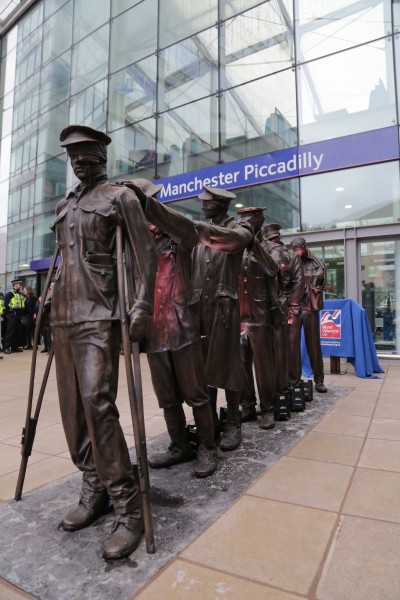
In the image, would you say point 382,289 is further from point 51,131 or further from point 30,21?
point 30,21

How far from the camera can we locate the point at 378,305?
9672 mm

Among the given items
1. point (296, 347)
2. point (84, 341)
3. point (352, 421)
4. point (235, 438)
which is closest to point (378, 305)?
point (296, 347)

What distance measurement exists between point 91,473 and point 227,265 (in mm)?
1931

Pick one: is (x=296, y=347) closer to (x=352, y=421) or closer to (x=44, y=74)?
(x=352, y=421)

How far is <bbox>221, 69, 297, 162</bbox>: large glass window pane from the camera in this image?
11.0 m

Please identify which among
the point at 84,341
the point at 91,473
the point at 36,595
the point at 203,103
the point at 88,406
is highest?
the point at 203,103

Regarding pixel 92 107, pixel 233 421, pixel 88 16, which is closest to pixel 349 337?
pixel 233 421

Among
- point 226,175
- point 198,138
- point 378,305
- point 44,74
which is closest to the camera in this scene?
point 378,305

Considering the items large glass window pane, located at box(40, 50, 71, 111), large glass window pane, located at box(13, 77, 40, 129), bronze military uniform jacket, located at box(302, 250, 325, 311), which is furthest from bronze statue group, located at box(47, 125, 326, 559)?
large glass window pane, located at box(13, 77, 40, 129)

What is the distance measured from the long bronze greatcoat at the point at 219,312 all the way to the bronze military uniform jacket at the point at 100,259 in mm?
1283

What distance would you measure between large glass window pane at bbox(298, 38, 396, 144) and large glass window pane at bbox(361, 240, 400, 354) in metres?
2.74

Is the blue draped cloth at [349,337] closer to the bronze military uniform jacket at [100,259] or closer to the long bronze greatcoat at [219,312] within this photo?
the long bronze greatcoat at [219,312]

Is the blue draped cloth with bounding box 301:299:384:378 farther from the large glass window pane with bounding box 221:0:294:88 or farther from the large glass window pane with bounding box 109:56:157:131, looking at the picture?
the large glass window pane with bounding box 109:56:157:131

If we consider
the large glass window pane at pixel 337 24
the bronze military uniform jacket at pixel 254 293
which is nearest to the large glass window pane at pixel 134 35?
the large glass window pane at pixel 337 24
